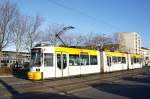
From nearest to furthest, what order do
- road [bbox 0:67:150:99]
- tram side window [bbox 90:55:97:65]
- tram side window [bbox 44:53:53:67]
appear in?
road [bbox 0:67:150:99] → tram side window [bbox 44:53:53:67] → tram side window [bbox 90:55:97:65]

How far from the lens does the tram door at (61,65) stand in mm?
27531

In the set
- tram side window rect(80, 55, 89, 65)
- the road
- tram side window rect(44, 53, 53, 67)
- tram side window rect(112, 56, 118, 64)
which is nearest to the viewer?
the road

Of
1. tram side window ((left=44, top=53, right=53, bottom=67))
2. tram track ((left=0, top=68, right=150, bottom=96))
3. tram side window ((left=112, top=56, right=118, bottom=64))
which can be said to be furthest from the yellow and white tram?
tram side window ((left=112, top=56, right=118, bottom=64))

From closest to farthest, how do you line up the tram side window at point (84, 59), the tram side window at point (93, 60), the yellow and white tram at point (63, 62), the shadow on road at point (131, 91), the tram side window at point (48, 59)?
the shadow on road at point (131, 91) → the yellow and white tram at point (63, 62) → the tram side window at point (48, 59) → the tram side window at point (84, 59) → the tram side window at point (93, 60)

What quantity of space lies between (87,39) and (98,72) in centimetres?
4969

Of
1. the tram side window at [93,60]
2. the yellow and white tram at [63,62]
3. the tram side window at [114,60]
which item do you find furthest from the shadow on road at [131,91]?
the tram side window at [114,60]

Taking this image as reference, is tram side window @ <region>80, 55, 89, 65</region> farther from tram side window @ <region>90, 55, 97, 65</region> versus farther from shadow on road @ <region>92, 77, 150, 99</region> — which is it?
shadow on road @ <region>92, 77, 150, 99</region>

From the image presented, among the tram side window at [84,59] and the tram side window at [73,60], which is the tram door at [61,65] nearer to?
the tram side window at [73,60]

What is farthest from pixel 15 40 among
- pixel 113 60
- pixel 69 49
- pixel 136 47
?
pixel 136 47

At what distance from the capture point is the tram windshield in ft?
86.8

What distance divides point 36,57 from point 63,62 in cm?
292

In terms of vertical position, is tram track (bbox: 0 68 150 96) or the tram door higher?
the tram door

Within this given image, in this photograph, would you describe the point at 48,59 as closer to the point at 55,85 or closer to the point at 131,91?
the point at 55,85

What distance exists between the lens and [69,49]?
1158 inches
